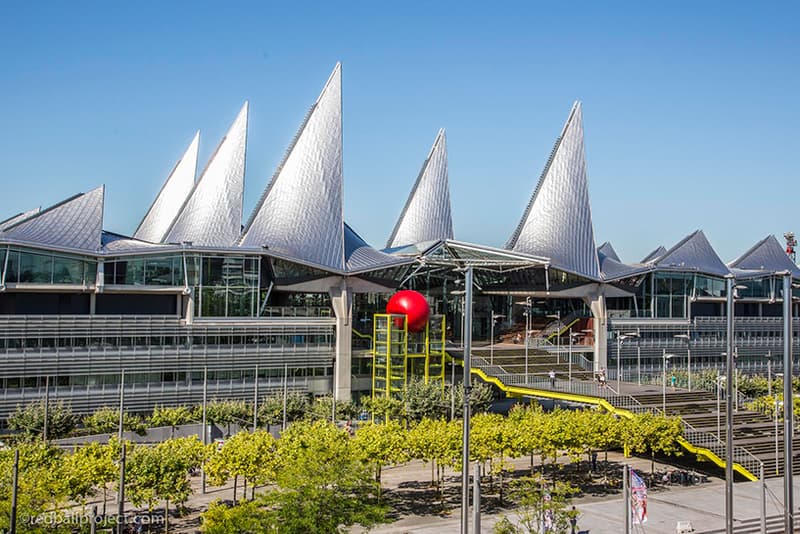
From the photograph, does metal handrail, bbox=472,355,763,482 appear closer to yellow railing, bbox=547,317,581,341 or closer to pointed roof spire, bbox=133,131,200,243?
yellow railing, bbox=547,317,581,341

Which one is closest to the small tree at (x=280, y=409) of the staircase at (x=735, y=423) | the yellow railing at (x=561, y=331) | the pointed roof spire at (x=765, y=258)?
the staircase at (x=735, y=423)

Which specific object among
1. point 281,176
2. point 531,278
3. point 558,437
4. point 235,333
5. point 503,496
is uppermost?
point 281,176

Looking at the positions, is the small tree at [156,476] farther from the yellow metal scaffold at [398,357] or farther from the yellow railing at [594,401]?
the yellow railing at [594,401]

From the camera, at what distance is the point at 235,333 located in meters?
58.4

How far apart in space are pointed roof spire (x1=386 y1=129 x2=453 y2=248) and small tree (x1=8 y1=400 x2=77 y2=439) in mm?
37210

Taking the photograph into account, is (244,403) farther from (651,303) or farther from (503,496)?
(651,303)

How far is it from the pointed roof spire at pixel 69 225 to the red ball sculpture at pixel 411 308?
1923cm

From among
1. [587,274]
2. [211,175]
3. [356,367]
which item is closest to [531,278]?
[587,274]

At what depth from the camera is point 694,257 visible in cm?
7869

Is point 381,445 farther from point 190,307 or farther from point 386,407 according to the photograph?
point 190,307

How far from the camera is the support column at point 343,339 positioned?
61688mm

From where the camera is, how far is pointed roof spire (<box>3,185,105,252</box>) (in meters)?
51.9

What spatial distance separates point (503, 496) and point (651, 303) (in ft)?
124

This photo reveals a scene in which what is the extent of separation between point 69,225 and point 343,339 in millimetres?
19577
